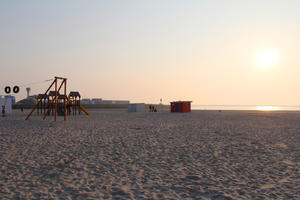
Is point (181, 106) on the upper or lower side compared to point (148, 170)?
upper

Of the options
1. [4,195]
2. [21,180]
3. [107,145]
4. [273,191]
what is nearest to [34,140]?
[107,145]

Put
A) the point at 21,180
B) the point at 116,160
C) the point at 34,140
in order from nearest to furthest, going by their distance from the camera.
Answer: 1. the point at 21,180
2. the point at 116,160
3. the point at 34,140

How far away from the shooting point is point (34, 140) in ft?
37.0

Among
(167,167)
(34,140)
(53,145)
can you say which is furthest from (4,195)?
(34,140)

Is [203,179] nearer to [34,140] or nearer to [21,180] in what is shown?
[21,180]

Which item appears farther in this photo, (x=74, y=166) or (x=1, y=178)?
(x=74, y=166)

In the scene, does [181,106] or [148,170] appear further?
[181,106]

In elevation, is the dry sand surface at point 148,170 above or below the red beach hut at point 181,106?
below

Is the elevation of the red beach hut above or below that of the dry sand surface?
above

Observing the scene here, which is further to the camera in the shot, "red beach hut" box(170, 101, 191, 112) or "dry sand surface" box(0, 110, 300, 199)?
"red beach hut" box(170, 101, 191, 112)

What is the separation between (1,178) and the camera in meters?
6.05

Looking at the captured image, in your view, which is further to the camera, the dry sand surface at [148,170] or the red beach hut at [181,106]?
the red beach hut at [181,106]

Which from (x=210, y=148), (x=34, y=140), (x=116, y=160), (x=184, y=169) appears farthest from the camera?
(x=34, y=140)

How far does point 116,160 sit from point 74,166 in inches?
51.2
